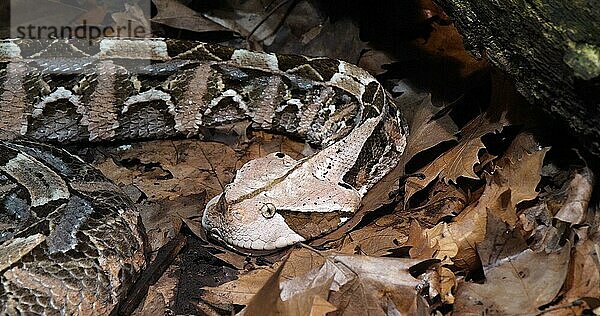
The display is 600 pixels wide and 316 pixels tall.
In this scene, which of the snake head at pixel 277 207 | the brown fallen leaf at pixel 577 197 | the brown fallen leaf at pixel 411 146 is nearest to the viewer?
the brown fallen leaf at pixel 577 197

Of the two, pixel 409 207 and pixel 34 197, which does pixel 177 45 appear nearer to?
pixel 34 197

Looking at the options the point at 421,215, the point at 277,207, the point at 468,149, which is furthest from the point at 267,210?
the point at 468,149

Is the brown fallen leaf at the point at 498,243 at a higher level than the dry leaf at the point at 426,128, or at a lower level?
higher

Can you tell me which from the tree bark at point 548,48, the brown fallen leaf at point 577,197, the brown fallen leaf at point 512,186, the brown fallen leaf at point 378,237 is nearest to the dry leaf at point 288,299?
the brown fallen leaf at point 378,237

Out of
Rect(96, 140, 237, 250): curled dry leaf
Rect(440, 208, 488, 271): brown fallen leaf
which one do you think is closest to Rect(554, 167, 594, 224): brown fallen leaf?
Rect(440, 208, 488, 271): brown fallen leaf

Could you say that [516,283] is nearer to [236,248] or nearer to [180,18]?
[236,248]

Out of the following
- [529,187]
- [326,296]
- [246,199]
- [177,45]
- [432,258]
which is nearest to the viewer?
[326,296]

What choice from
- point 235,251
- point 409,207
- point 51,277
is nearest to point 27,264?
point 51,277

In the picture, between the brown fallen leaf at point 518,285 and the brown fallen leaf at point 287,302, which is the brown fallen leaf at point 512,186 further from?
the brown fallen leaf at point 287,302
